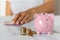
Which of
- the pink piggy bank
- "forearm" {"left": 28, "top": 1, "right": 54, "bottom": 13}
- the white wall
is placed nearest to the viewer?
the pink piggy bank

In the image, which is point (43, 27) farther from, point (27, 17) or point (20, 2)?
point (20, 2)

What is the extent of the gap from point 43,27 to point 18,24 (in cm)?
24

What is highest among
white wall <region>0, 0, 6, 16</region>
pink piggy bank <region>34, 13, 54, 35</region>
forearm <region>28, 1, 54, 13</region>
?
white wall <region>0, 0, 6, 16</region>

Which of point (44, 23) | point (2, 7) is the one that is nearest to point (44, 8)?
point (44, 23)

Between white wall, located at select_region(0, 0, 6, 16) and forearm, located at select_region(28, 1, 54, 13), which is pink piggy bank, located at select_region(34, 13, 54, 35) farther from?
white wall, located at select_region(0, 0, 6, 16)

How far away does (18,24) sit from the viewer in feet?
3.00

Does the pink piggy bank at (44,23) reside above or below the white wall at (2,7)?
below

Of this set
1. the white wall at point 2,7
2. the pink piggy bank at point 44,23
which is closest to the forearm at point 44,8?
the pink piggy bank at point 44,23

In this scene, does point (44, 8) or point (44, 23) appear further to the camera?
point (44, 8)

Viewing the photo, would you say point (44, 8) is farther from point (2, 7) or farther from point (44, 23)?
point (2, 7)

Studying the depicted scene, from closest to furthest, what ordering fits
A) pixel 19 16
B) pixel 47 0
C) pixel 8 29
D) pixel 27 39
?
pixel 27 39, pixel 8 29, pixel 19 16, pixel 47 0

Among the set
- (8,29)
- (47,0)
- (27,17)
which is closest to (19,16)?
(27,17)

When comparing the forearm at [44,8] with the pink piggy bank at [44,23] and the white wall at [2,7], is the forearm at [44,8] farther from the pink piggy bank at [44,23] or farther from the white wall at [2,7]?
the white wall at [2,7]

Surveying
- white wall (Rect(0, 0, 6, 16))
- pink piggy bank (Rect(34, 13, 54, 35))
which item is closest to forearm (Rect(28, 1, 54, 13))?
pink piggy bank (Rect(34, 13, 54, 35))
